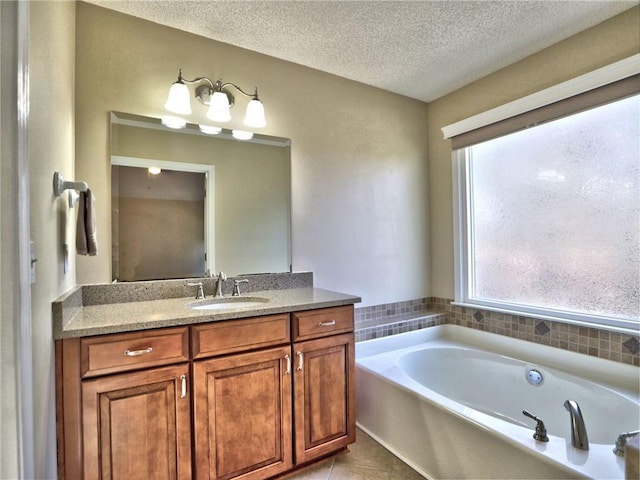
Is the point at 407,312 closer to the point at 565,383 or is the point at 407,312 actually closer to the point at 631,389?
the point at 565,383

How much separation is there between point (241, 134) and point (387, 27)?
1.12 meters

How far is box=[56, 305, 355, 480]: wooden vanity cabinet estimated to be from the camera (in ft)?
4.09

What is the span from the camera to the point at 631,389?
Answer: 5.92 feet

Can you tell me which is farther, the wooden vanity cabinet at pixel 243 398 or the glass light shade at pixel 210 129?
the glass light shade at pixel 210 129

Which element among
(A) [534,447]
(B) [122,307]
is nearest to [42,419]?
(B) [122,307]

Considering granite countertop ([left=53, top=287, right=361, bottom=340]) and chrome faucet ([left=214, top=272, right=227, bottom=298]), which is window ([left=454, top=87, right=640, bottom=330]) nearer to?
granite countertop ([left=53, top=287, right=361, bottom=340])

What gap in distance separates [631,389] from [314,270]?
198cm

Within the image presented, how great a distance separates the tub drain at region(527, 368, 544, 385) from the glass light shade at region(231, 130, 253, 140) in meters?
2.44

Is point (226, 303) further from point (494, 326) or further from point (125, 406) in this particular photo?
point (494, 326)

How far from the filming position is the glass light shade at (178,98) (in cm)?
189

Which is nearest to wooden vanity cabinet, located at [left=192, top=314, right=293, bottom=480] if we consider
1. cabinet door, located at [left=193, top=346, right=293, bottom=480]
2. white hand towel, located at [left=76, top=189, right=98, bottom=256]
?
cabinet door, located at [left=193, top=346, right=293, bottom=480]

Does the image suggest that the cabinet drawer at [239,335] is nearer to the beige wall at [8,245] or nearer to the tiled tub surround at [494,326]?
the beige wall at [8,245]

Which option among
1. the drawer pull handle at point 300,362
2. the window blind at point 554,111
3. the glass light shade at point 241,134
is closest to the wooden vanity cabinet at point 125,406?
the drawer pull handle at point 300,362

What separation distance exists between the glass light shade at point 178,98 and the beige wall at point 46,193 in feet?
1.59
